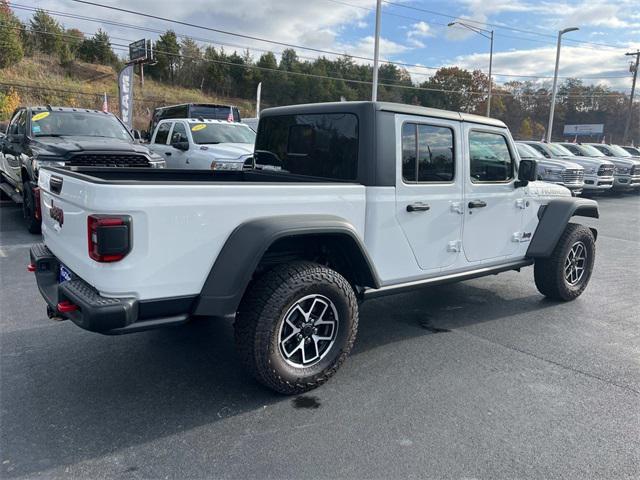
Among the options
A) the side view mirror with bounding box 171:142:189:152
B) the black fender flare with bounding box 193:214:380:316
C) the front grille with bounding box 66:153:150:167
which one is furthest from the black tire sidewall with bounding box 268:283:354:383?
the side view mirror with bounding box 171:142:189:152

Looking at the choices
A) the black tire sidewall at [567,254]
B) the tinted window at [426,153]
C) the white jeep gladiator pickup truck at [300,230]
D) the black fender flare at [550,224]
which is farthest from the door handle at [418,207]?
the black tire sidewall at [567,254]

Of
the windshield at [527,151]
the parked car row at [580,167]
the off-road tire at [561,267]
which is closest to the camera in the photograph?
the off-road tire at [561,267]

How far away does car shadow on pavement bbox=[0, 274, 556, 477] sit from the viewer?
107 inches

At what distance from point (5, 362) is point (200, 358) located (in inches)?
54.1

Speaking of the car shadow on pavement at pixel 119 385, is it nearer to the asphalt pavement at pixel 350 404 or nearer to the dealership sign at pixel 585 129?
the asphalt pavement at pixel 350 404

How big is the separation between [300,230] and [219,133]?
363 inches

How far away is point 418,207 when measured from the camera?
3785 mm

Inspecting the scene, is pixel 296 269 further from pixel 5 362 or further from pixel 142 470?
pixel 5 362

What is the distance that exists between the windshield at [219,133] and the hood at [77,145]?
3095 millimetres

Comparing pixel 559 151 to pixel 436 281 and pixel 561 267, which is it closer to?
pixel 561 267

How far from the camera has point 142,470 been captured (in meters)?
2.48

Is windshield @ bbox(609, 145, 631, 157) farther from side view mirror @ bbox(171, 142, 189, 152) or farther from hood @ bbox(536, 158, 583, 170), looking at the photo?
side view mirror @ bbox(171, 142, 189, 152)

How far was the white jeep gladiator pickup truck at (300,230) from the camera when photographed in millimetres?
2676

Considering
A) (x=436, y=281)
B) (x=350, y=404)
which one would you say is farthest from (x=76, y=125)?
(x=350, y=404)
